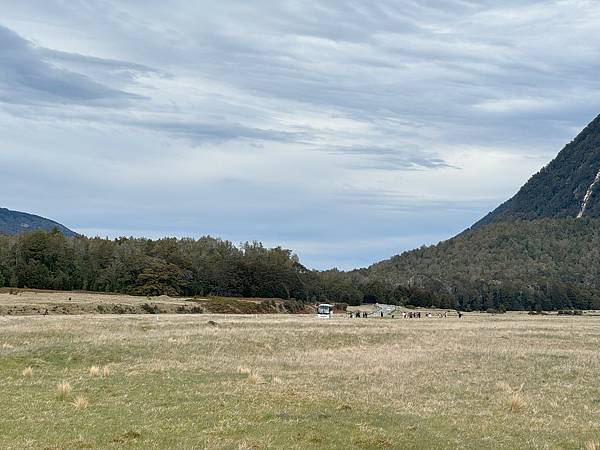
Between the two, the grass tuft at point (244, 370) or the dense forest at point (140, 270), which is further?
the dense forest at point (140, 270)

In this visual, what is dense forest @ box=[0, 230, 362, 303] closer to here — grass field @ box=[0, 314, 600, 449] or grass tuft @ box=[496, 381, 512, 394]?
grass field @ box=[0, 314, 600, 449]

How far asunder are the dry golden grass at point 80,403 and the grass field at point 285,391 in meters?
0.06

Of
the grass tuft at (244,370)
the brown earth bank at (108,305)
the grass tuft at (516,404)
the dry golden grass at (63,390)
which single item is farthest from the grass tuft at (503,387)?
the brown earth bank at (108,305)

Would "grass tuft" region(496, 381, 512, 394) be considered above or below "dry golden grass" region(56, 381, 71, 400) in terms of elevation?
above

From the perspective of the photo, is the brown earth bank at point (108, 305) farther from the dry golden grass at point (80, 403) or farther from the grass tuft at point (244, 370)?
the dry golden grass at point (80, 403)

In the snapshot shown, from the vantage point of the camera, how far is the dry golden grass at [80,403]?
2021cm

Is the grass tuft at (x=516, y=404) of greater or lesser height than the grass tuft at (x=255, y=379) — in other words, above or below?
above

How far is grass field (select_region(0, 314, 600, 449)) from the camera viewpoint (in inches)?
661

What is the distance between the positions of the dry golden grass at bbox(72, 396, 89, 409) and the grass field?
6cm

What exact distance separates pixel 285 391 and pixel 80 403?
22.0 feet

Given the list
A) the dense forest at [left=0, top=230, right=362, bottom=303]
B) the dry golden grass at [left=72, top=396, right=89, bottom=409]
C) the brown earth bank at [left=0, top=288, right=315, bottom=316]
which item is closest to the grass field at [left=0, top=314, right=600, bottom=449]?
the dry golden grass at [left=72, top=396, right=89, bottom=409]

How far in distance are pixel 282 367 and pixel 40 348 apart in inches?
483

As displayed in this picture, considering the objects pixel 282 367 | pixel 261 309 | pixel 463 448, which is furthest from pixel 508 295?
pixel 463 448

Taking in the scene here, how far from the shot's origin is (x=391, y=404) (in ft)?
71.4
